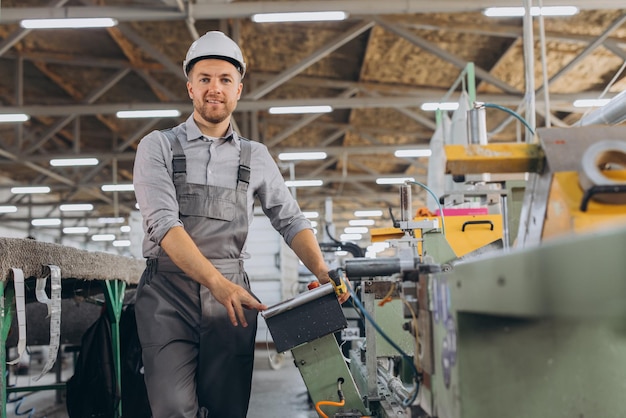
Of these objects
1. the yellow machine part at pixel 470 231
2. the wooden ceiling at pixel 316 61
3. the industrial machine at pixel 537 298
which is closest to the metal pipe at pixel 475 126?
the industrial machine at pixel 537 298

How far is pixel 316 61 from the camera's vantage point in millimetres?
8047

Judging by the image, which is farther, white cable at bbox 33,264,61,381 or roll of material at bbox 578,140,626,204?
white cable at bbox 33,264,61,381

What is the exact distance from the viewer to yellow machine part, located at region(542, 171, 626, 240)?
3.04 feet

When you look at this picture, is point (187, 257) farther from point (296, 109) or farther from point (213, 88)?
point (296, 109)

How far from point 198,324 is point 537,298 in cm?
127

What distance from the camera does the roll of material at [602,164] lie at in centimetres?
93

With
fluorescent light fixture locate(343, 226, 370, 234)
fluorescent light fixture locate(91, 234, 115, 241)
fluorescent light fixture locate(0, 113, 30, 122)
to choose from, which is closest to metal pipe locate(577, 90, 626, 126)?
fluorescent light fixture locate(0, 113, 30, 122)

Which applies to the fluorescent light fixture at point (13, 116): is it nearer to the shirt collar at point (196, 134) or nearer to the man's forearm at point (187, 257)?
the shirt collar at point (196, 134)

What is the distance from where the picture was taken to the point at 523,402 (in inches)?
44.9

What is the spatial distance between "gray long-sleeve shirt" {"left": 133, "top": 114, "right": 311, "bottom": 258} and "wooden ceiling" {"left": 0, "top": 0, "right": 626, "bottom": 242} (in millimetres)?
3738

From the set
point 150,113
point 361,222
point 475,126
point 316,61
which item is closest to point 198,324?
point 475,126

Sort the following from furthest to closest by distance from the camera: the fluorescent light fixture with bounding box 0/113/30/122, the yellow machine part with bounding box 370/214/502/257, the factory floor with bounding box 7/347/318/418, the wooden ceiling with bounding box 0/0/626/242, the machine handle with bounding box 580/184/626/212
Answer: the fluorescent light fixture with bounding box 0/113/30/122 < the wooden ceiling with bounding box 0/0/626/242 < the factory floor with bounding box 7/347/318/418 < the yellow machine part with bounding box 370/214/502/257 < the machine handle with bounding box 580/184/626/212

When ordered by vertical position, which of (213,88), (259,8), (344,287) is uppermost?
(259,8)

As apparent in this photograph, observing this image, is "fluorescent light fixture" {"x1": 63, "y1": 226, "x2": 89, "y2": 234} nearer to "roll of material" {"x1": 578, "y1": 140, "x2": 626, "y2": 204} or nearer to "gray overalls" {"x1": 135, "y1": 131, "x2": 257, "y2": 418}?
"gray overalls" {"x1": 135, "y1": 131, "x2": 257, "y2": 418}
